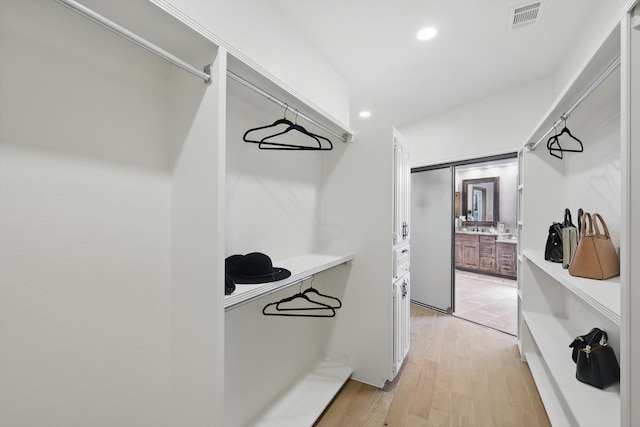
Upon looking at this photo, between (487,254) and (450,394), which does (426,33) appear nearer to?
(450,394)

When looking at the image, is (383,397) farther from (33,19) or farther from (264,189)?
(33,19)

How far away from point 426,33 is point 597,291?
1997 mm

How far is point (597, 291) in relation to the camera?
47.6 inches

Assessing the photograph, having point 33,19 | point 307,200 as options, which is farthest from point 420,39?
point 33,19

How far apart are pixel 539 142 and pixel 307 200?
1.89 m

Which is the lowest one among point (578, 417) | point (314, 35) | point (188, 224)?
point (578, 417)

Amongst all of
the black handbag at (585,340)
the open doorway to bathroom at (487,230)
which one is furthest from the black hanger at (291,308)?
the open doorway to bathroom at (487,230)

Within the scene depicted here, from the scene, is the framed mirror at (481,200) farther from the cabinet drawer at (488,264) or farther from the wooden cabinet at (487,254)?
the cabinet drawer at (488,264)

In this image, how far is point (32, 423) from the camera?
823 mm

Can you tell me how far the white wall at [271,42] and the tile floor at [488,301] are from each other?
317 centimetres

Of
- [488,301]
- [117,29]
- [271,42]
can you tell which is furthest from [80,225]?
[488,301]

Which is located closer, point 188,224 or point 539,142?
point 188,224

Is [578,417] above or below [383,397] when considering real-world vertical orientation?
above

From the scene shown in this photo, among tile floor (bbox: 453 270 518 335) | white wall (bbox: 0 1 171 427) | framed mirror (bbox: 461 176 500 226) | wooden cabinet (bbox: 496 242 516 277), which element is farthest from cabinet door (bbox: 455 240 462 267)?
white wall (bbox: 0 1 171 427)
